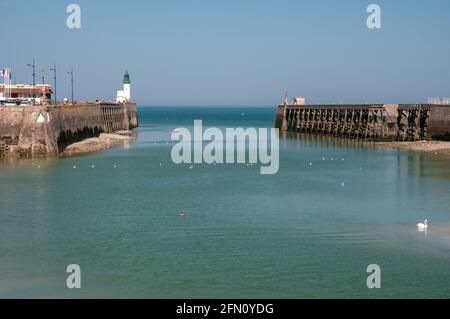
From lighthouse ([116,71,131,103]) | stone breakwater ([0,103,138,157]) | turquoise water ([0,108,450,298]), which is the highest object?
lighthouse ([116,71,131,103])

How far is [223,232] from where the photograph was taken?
22172mm

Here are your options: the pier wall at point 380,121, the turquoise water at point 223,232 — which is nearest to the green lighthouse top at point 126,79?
the pier wall at point 380,121

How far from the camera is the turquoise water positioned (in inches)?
659

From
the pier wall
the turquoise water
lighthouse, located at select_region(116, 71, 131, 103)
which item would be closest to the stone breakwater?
the turquoise water

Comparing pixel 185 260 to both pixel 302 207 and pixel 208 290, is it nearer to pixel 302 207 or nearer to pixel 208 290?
pixel 208 290

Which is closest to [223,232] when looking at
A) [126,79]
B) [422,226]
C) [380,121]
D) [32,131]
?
[422,226]

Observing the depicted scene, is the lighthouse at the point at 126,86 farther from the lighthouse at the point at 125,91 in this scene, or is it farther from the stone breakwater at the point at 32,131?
the stone breakwater at the point at 32,131

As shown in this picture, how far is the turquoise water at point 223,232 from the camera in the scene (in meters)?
16.8

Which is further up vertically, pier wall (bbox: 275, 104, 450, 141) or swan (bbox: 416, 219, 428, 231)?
pier wall (bbox: 275, 104, 450, 141)

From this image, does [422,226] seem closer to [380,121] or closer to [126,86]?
[380,121]

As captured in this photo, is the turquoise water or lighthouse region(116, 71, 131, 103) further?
lighthouse region(116, 71, 131, 103)

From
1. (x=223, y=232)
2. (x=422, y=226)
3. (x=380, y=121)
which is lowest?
(x=223, y=232)

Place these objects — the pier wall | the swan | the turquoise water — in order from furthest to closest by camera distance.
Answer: the pier wall < the swan < the turquoise water

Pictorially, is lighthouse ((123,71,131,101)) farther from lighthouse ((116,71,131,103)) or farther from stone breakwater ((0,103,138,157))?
stone breakwater ((0,103,138,157))
